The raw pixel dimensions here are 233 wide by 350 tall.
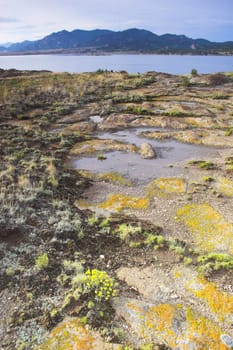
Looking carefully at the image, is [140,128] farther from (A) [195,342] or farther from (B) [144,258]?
(A) [195,342]

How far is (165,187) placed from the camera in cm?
1341

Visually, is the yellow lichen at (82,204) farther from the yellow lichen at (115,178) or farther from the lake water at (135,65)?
the lake water at (135,65)

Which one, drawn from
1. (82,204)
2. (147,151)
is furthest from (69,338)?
(147,151)

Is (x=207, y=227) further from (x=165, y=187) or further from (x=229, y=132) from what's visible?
(x=229, y=132)

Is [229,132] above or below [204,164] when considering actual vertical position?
above

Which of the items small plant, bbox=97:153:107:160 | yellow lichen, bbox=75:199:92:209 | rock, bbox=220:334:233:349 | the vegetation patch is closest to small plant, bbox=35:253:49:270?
yellow lichen, bbox=75:199:92:209

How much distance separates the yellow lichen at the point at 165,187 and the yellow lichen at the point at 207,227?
1.44m

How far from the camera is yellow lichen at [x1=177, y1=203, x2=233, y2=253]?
30.7 ft

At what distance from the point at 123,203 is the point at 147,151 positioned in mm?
6525

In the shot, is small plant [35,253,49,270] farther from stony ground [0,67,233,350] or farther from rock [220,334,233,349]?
rock [220,334,233,349]

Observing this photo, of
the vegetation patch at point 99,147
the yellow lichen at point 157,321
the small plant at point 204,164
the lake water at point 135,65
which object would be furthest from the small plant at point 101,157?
the lake water at point 135,65

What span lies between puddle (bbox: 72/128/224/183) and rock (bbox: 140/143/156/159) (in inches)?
12.0

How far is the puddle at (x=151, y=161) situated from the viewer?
1519 centimetres

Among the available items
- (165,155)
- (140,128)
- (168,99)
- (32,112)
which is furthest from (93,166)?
(168,99)
